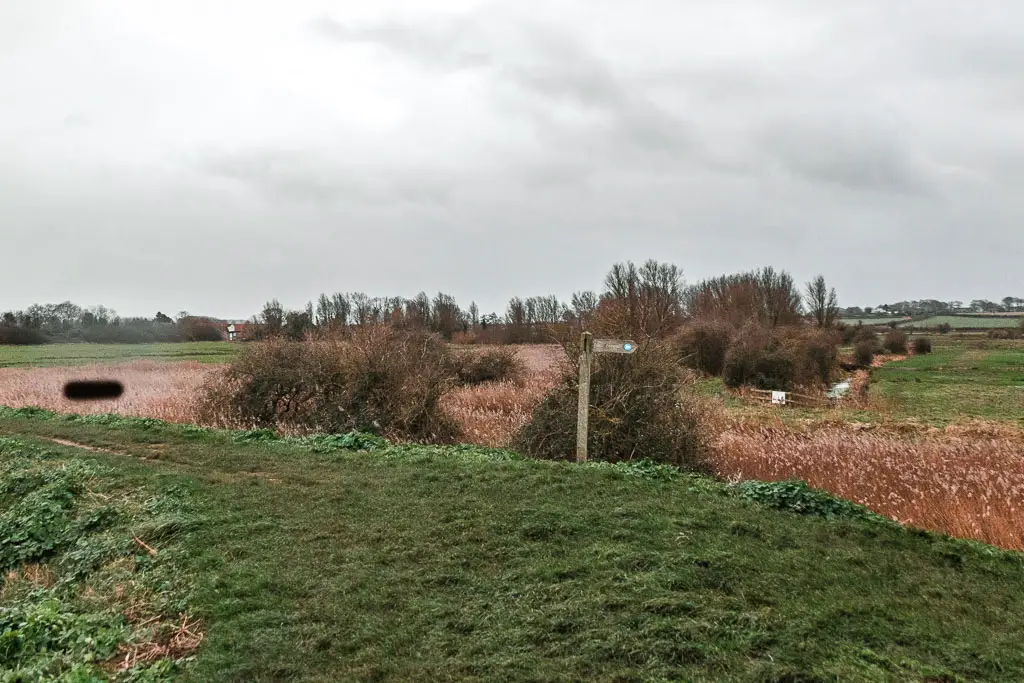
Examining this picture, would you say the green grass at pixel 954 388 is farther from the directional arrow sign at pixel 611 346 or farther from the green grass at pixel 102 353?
the green grass at pixel 102 353

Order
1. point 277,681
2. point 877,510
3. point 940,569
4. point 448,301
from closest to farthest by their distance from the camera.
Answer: point 277,681, point 940,569, point 877,510, point 448,301

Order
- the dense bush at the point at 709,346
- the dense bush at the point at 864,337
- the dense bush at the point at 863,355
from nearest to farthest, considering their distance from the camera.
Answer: the dense bush at the point at 709,346 → the dense bush at the point at 863,355 → the dense bush at the point at 864,337

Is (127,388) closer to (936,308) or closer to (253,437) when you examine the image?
(253,437)

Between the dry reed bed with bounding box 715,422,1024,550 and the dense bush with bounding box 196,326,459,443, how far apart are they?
20.2 feet

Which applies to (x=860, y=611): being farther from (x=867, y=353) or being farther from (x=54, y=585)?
(x=867, y=353)

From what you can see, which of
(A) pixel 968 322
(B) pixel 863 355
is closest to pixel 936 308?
(A) pixel 968 322

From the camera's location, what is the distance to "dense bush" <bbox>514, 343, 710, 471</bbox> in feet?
34.2

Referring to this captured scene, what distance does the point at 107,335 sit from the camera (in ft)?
91.9

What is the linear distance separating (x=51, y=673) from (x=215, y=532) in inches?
75.7

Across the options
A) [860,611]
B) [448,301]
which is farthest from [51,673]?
[448,301]

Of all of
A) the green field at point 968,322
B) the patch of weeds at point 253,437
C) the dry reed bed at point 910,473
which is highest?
the green field at point 968,322

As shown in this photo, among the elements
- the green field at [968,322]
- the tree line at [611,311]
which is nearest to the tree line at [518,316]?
the tree line at [611,311]

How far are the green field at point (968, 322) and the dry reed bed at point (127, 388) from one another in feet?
345

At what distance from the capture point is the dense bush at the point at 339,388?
1374 cm
